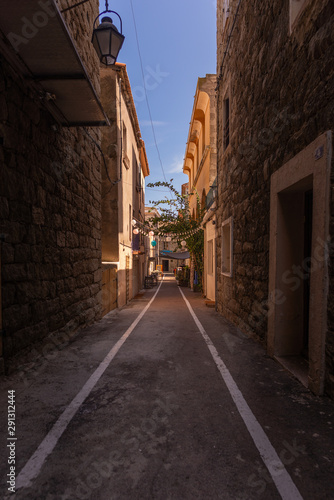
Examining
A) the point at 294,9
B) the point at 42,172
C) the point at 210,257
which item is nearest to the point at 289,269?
the point at 294,9

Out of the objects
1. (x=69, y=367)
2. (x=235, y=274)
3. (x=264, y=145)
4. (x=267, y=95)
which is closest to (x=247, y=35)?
(x=267, y=95)

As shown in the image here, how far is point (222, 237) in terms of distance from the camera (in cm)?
899

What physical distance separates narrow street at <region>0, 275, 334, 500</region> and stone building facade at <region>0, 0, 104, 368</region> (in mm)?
855

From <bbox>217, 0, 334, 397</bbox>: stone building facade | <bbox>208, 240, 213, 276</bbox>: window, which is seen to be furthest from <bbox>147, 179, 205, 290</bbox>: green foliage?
<bbox>217, 0, 334, 397</bbox>: stone building facade

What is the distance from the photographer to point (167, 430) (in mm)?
2469

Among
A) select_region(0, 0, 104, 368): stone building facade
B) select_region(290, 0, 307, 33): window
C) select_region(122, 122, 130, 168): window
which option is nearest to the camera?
select_region(0, 0, 104, 368): stone building facade

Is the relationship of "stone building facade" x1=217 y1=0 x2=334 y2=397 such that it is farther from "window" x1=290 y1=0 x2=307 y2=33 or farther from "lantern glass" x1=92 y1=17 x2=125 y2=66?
"lantern glass" x1=92 y1=17 x2=125 y2=66

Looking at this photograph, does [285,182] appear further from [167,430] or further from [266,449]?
[167,430]

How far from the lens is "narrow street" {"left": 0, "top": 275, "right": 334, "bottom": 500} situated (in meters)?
1.85

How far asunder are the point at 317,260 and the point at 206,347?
9.21 feet

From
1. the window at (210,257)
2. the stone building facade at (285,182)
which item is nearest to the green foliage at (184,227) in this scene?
the window at (210,257)

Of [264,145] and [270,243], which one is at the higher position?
[264,145]

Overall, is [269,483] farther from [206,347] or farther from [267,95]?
[267,95]

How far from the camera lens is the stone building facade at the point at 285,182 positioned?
300 cm
